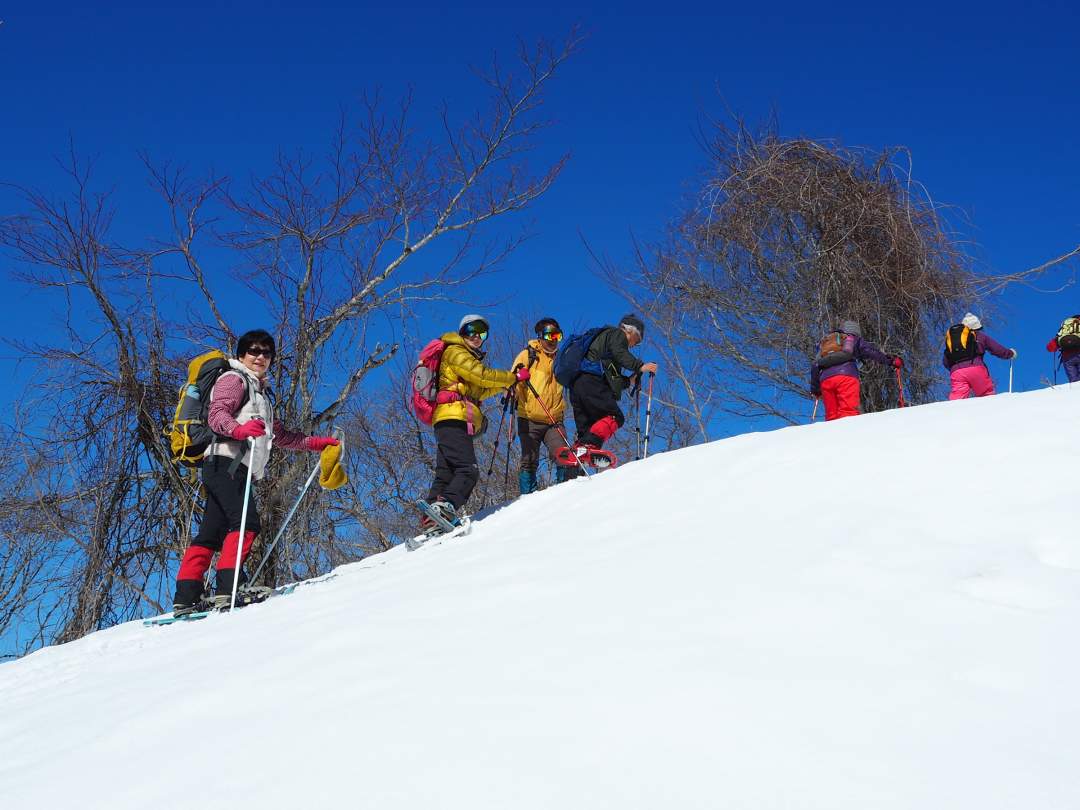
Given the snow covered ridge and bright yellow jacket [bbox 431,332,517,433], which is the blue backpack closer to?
bright yellow jacket [bbox 431,332,517,433]

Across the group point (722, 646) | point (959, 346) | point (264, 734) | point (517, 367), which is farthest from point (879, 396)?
point (264, 734)

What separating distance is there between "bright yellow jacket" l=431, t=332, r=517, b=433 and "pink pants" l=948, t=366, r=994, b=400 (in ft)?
16.6

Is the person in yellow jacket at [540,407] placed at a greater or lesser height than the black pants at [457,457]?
greater

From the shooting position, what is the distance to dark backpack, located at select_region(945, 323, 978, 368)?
870 cm

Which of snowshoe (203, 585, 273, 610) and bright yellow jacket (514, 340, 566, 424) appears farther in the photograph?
bright yellow jacket (514, 340, 566, 424)

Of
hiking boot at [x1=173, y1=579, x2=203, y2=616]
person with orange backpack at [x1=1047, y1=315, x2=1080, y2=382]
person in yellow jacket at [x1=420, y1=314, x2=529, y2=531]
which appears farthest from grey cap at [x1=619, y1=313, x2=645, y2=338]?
person with orange backpack at [x1=1047, y1=315, x2=1080, y2=382]

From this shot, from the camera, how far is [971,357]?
8688mm

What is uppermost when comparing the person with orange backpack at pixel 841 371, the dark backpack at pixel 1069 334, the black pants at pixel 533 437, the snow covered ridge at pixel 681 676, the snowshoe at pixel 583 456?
the dark backpack at pixel 1069 334

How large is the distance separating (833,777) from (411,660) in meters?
1.33

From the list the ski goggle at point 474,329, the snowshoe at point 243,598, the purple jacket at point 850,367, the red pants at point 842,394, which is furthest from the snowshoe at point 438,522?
the purple jacket at point 850,367

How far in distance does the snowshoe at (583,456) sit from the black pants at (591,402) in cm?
20

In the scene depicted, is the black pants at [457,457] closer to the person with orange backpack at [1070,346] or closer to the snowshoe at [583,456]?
the snowshoe at [583,456]

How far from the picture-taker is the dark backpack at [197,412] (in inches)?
209

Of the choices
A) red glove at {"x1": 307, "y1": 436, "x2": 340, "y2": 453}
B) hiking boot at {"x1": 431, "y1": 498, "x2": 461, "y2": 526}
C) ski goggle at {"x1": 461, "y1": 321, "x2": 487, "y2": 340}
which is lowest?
hiking boot at {"x1": 431, "y1": 498, "x2": 461, "y2": 526}
